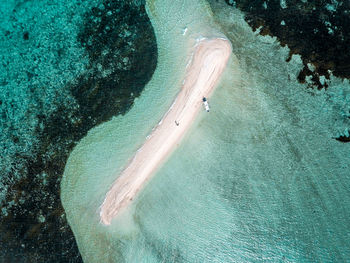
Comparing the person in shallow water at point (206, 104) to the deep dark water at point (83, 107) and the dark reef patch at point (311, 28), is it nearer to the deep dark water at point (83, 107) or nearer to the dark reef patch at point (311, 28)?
the deep dark water at point (83, 107)

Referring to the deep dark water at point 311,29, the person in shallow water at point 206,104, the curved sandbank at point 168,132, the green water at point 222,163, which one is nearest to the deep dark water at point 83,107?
the green water at point 222,163

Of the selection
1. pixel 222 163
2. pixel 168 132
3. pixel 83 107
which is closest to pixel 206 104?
pixel 168 132

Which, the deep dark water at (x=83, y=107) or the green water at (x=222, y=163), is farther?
the deep dark water at (x=83, y=107)

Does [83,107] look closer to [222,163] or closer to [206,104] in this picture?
[206,104]

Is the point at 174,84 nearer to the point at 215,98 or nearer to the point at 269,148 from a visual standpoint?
the point at 215,98

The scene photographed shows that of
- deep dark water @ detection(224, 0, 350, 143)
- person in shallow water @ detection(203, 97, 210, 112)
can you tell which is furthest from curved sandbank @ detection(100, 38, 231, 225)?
deep dark water @ detection(224, 0, 350, 143)

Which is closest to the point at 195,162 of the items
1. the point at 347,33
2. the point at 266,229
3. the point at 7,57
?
the point at 266,229
